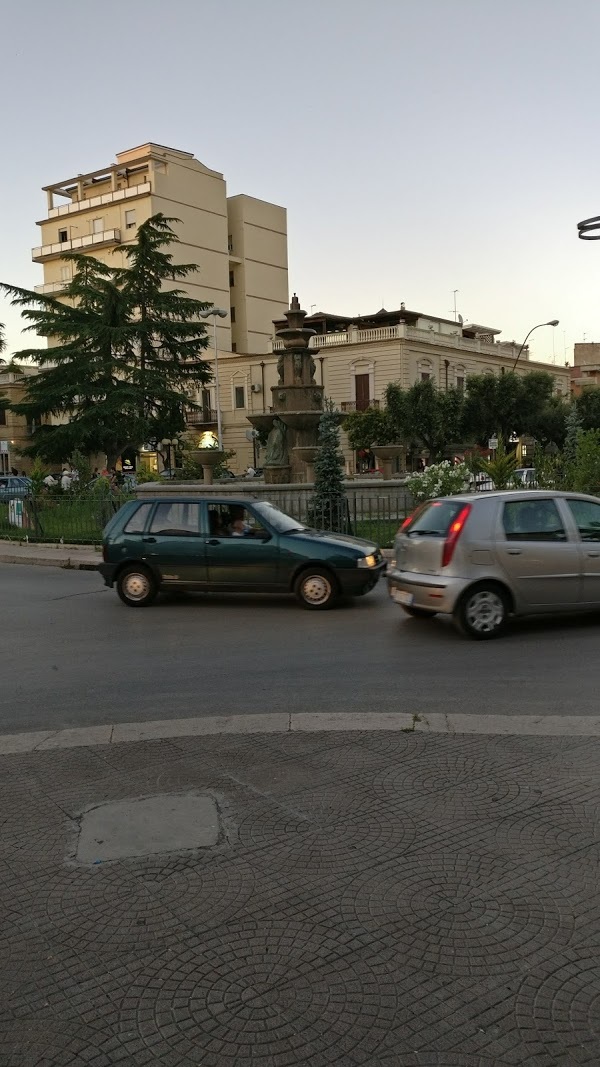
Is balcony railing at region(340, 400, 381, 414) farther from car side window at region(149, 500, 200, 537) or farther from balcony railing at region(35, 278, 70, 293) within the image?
car side window at region(149, 500, 200, 537)

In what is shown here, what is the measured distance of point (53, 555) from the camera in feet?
62.5

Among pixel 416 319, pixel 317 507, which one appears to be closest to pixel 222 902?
pixel 317 507

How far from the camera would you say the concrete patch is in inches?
164

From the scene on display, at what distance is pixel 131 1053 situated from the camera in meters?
2.74

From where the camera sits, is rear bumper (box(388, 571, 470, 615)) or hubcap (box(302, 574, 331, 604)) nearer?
rear bumper (box(388, 571, 470, 615))

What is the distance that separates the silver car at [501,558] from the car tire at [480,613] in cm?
1

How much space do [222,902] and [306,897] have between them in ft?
1.13

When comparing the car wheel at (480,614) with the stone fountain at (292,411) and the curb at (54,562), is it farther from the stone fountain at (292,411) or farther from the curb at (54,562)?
the stone fountain at (292,411)

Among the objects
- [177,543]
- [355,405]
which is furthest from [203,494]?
[355,405]

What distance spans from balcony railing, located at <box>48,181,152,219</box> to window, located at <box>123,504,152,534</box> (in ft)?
195

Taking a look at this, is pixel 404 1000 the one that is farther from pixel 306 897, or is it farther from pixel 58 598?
Result: pixel 58 598

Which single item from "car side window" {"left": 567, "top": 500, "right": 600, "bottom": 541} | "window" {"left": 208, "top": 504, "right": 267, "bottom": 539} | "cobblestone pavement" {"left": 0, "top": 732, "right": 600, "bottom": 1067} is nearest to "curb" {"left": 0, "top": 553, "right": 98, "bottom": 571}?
"window" {"left": 208, "top": 504, "right": 267, "bottom": 539}

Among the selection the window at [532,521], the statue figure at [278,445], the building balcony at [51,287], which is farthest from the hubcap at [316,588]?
the building balcony at [51,287]

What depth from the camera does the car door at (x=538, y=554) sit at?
9.07 metres
